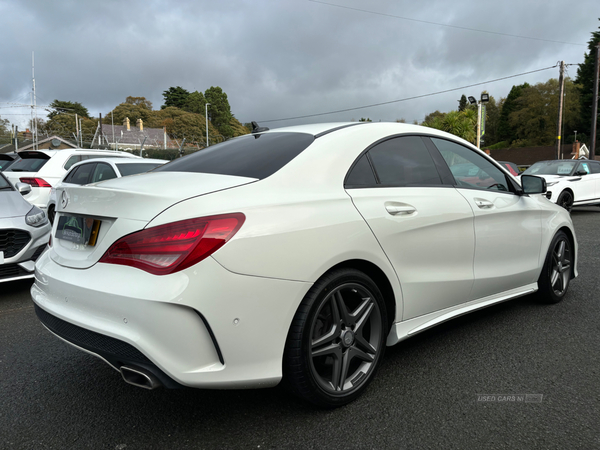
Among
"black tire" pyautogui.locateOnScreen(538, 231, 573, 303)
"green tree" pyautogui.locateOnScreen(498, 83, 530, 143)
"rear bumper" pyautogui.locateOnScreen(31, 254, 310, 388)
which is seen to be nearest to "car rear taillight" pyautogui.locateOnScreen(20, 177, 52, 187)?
"rear bumper" pyautogui.locateOnScreen(31, 254, 310, 388)

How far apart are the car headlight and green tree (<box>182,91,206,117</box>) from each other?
101082mm

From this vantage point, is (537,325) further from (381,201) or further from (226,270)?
(226,270)

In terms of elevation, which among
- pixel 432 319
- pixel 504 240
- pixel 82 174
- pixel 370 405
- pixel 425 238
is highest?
pixel 82 174

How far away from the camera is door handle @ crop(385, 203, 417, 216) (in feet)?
8.54

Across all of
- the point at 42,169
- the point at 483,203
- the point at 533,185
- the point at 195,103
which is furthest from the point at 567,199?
the point at 195,103

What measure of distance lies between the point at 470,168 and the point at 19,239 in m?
4.20

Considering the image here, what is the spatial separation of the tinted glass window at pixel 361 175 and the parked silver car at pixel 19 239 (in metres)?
3.54

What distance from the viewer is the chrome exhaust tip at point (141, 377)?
6.34 feet

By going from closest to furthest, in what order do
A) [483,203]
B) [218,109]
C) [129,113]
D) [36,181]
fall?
[483,203]
[36,181]
[129,113]
[218,109]

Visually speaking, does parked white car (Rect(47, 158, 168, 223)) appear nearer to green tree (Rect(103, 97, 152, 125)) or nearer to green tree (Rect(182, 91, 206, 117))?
green tree (Rect(103, 97, 152, 125))

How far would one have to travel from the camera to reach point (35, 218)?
4.90m

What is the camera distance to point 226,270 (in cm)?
191

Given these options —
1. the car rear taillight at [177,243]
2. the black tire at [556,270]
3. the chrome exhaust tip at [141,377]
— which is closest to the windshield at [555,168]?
the black tire at [556,270]

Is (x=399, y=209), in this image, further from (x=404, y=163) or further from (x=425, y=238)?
(x=404, y=163)
